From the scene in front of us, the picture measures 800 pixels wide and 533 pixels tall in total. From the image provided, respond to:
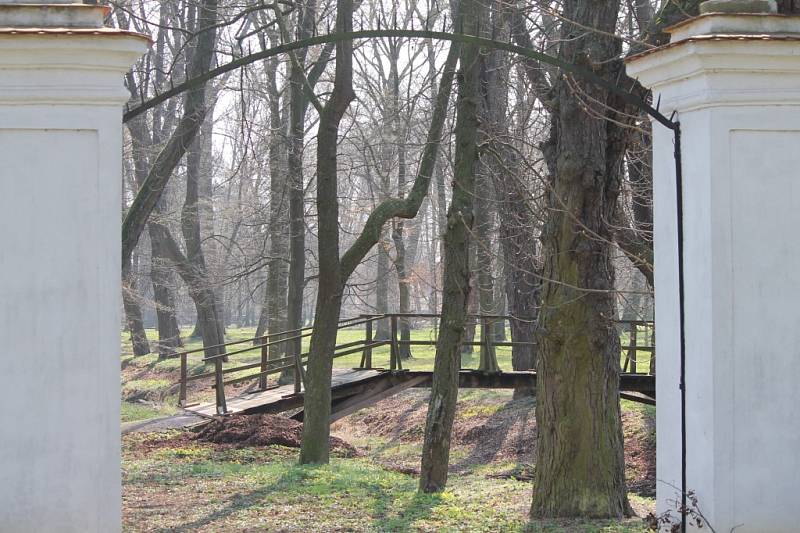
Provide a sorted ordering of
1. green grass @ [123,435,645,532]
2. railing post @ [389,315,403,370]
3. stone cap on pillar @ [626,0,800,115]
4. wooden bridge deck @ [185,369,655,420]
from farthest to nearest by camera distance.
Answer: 1. railing post @ [389,315,403,370]
2. wooden bridge deck @ [185,369,655,420]
3. green grass @ [123,435,645,532]
4. stone cap on pillar @ [626,0,800,115]

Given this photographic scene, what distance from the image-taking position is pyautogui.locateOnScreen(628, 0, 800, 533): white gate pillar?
195 inches

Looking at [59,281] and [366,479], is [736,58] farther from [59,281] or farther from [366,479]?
[366,479]

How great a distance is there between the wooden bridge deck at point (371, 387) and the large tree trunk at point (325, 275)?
3.49 m

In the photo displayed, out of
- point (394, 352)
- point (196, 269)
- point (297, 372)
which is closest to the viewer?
point (297, 372)

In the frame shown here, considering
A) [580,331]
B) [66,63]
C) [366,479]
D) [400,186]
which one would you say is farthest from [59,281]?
[400,186]

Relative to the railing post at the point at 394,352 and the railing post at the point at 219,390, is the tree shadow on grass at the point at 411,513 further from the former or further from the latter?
the railing post at the point at 394,352

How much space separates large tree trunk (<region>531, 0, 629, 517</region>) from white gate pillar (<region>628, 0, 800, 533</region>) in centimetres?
398

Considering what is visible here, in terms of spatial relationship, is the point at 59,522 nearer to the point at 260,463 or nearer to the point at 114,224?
the point at 114,224

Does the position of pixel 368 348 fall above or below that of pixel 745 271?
below

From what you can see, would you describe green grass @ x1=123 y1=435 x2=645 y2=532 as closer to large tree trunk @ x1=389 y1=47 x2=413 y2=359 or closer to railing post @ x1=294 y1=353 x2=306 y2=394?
railing post @ x1=294 y1=353 x2=306 y2=394

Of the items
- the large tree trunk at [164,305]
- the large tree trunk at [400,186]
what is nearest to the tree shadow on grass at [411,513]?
the large tree trunk at [400,186]

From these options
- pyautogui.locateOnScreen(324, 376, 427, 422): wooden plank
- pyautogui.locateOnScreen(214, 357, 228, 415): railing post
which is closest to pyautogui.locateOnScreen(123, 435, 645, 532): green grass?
pyautogui.locateOnScreen(214, 357, 228, 415): railing post

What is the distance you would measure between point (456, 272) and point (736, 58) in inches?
292

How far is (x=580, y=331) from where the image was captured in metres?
9.16
